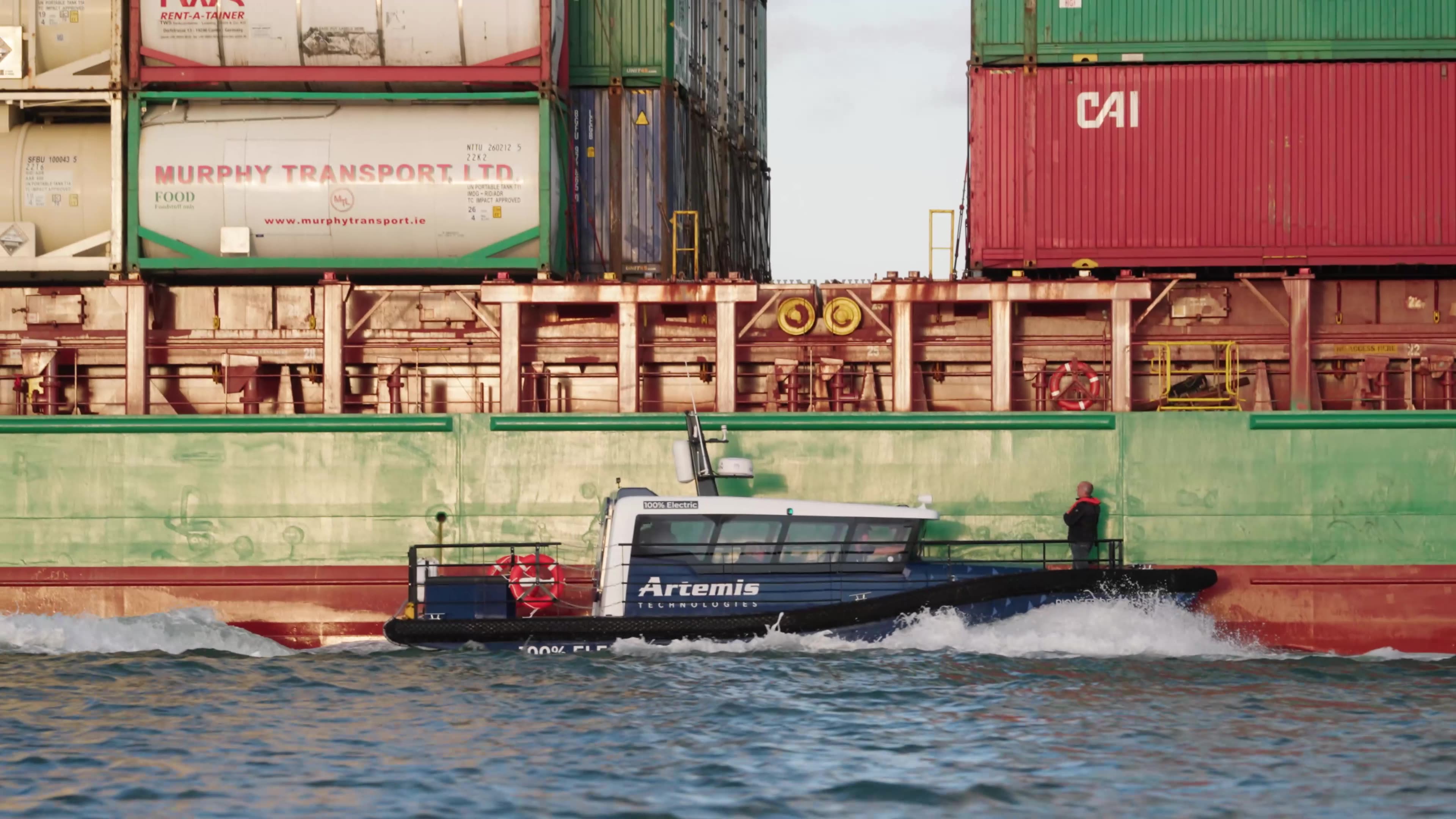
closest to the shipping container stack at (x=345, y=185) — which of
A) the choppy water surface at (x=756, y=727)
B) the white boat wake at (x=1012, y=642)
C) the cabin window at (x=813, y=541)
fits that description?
the white boat wake at (x=1012, y=642)

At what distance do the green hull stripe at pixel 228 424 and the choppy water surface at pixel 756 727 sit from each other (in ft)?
8.66

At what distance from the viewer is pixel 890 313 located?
20.2 m

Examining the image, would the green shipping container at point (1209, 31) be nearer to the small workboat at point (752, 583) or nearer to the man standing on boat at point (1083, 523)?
the man standing on boat at point (1083, 523)

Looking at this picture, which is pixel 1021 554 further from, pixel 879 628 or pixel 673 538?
pixel 673 538

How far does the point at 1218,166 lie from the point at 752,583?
827cm

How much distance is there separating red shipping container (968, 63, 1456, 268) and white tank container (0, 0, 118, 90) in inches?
444

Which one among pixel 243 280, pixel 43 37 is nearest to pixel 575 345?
pixel 243 280

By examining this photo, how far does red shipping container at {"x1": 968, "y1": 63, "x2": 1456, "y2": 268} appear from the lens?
19.7 meters

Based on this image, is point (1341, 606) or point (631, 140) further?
point (631, 140)

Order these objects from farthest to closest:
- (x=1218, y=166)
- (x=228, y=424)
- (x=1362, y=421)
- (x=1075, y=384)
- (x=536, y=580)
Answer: (x=1218, y=166) < (x=1075, y=384) < (x=228, y=424) < (x=1362, y=421) < (x=536, y=580)

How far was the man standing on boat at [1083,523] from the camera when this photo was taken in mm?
17938

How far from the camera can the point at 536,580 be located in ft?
55.9

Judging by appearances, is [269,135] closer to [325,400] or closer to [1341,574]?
[325,400]

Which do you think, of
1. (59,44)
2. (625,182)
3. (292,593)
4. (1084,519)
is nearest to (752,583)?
(1084,519)
